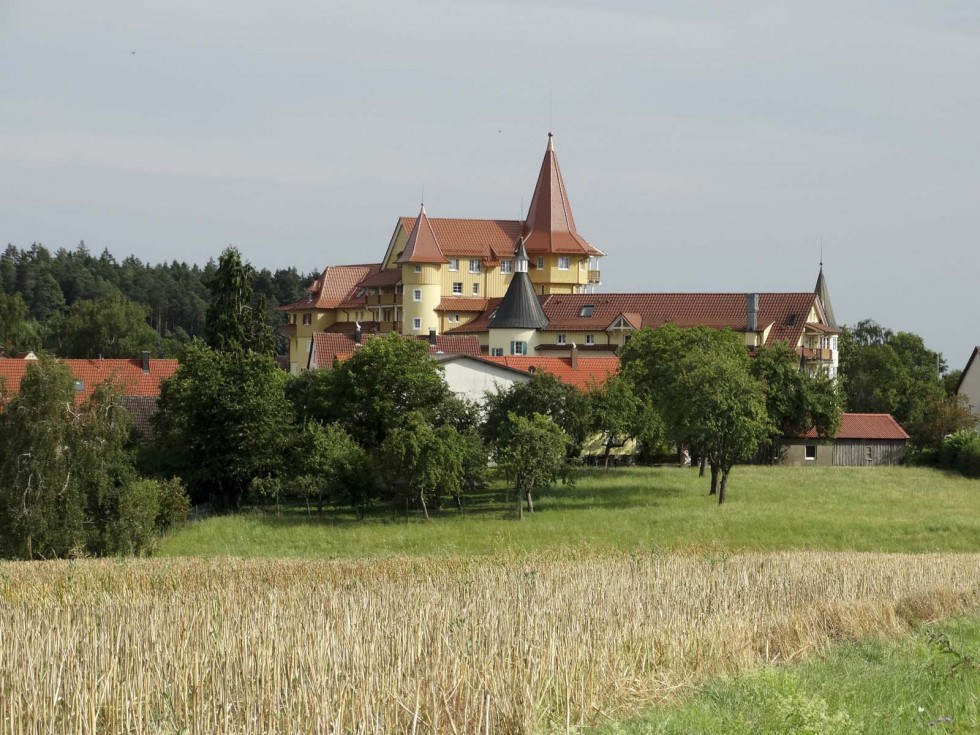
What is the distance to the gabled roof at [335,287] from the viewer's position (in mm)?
124000

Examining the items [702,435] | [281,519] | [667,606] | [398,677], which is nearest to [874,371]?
[702,435]

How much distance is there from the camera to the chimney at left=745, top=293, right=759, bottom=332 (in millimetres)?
102250

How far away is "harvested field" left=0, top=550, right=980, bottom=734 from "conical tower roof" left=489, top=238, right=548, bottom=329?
83.3 m

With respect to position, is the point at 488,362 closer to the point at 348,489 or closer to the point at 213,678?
the point at 348,489

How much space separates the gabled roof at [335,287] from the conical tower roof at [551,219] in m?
14.7

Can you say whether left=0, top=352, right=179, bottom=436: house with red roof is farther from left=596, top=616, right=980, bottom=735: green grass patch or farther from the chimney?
left=596, top=616, right=980, bottom=735: green grass patch

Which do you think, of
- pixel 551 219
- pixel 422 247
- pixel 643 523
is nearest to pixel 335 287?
pixel 422 247

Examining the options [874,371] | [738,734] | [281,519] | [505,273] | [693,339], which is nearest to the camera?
[738,734]

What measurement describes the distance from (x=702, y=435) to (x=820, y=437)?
701 inches

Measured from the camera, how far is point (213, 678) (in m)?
12.1

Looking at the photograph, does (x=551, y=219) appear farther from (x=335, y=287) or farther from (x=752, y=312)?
(x=752, y=312)

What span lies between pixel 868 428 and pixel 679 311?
3146 cm

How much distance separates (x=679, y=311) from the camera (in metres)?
→ 108

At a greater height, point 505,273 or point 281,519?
point 505,273
